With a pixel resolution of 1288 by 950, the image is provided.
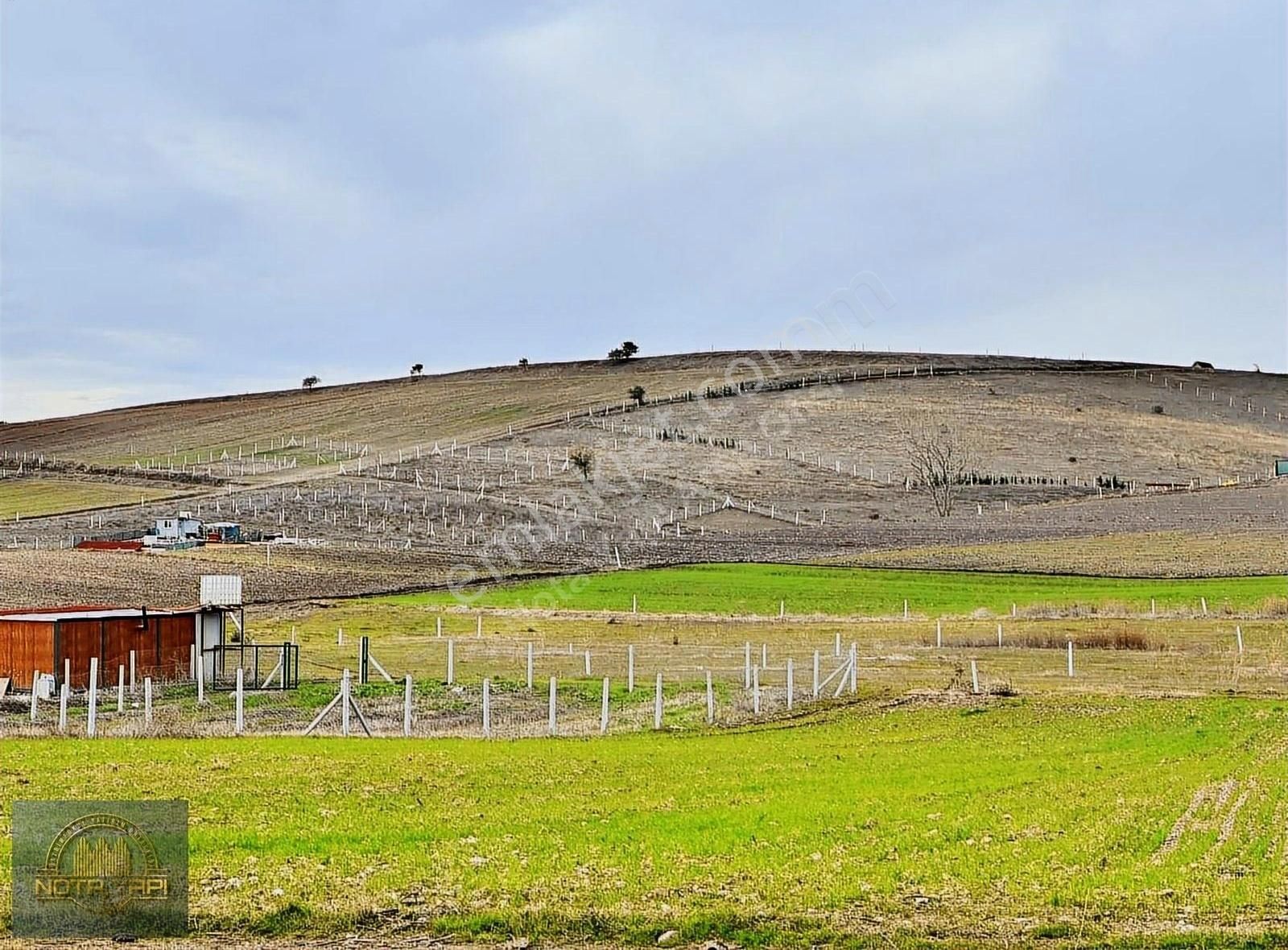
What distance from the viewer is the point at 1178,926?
41.3ft

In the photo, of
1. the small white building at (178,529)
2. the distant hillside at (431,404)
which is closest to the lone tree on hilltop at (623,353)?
the distant hillside at (431,404)

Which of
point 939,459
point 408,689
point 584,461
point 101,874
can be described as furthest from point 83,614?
point 939,459

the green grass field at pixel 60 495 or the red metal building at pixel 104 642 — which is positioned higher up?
the green grass field at pixel 60 495

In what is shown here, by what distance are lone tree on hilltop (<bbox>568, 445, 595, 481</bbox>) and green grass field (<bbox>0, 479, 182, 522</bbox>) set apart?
27.4 m

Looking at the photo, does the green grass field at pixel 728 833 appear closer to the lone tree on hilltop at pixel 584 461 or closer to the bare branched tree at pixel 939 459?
the bare branched tree at pixel 939 459

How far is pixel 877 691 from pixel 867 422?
8683 centimetres

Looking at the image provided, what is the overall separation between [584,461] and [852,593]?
3945cm

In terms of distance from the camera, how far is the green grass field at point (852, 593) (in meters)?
61.3

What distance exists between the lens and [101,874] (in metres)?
14.1

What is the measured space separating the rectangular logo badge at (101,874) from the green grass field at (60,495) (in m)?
78.2

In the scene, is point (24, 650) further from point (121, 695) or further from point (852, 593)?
point (852, 593)

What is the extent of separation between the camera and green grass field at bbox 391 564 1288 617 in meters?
61.3

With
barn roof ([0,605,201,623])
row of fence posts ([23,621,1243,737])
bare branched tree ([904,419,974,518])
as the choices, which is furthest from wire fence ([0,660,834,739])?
bare branched tree ([904,419,974,518])

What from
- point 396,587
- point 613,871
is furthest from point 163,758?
point 396,587
